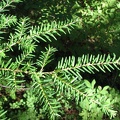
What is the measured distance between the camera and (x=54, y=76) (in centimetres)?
114

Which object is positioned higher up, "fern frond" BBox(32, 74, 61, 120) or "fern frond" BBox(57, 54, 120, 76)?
"fern frond" BBox(57, 54, 120, 76)

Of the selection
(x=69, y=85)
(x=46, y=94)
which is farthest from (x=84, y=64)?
(x=46, y=94)

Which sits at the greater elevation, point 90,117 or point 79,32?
point 79,32

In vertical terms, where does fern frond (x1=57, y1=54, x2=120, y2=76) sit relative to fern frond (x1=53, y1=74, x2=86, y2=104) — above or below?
above

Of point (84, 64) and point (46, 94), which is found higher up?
point (84, 64)

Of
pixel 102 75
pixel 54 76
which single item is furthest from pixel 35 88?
pixel 102 75

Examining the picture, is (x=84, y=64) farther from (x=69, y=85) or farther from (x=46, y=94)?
(x=46, y=94)

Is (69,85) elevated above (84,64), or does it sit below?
below

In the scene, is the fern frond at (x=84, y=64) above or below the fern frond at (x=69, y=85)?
above

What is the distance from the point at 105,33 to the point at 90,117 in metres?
1.50

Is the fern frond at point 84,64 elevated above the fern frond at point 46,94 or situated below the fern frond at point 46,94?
above

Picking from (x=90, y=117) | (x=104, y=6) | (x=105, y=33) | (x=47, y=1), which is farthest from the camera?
(x=104, y=6)

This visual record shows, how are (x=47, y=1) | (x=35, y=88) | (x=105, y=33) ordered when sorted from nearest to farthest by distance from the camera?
(x=35, y=88) < (x=47, y=1) < (x=105, y=33)

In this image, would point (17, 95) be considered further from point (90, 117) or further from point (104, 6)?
point (104, 6)
